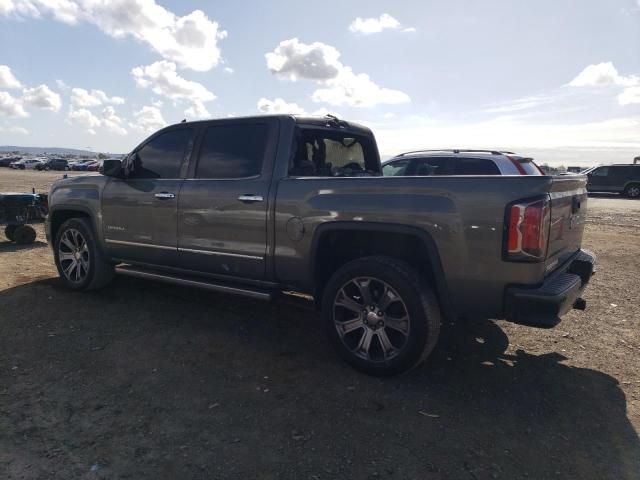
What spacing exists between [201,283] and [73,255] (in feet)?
6.71

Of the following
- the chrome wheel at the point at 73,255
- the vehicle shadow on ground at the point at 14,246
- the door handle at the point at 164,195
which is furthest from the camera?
the vehicle shadow on ground at the point at 14,246

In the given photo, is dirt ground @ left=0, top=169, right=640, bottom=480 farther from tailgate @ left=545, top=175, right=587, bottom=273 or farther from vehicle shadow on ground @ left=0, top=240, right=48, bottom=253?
vehicle shadow on ground @ left=0, top=240, right=48, bottom=253

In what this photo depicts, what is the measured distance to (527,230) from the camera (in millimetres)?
2943

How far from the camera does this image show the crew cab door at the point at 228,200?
4031mm

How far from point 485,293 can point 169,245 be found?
9.64 ft

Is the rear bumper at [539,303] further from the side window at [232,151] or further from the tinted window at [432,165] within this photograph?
the tinted window at [432,165]

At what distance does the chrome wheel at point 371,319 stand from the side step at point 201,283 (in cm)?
67

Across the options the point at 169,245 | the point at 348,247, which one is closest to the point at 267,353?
the point at 348,247

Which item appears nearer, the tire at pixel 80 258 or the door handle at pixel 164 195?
the door handle at pixel 164 195

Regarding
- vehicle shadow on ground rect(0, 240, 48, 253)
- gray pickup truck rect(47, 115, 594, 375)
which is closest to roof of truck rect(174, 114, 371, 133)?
gray pickup truck rect(47, 115, 594, 375)

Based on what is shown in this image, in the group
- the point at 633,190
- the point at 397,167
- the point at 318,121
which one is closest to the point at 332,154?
the point at 318,121

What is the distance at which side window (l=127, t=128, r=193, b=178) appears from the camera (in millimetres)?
4695

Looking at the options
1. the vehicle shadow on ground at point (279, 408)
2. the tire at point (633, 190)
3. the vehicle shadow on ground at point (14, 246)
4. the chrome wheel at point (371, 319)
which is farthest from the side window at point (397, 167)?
the tire at point (633, 190)

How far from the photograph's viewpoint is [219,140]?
14.7 feet
